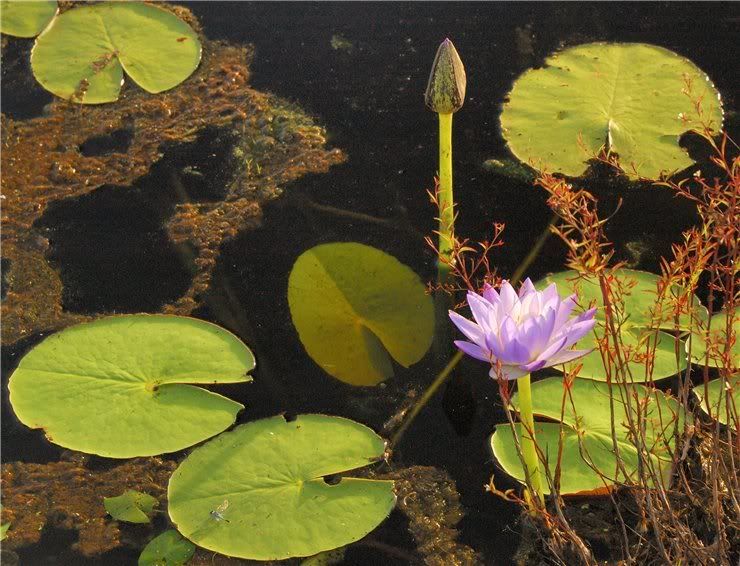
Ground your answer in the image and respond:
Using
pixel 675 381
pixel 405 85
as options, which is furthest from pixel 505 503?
pixel 405 85

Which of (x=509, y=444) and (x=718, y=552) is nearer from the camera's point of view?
(x=718, y=552)

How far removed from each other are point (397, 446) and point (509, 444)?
29 cm

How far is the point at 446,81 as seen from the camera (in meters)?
2.36

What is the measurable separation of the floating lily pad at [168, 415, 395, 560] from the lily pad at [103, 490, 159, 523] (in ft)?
0.28

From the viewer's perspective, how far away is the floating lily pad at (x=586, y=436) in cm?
211

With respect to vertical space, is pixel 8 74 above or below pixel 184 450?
above

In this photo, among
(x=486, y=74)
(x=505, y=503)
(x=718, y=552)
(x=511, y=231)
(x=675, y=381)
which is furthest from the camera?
(x=486, y=74)

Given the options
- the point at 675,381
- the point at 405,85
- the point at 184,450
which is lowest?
the point at 184,450

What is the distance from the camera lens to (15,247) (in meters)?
2.92

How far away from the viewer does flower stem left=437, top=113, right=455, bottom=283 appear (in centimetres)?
248

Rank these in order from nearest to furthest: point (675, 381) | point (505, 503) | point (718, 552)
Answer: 1. point (718, 552)
2. point (505, 503)
3. point (675, 381)

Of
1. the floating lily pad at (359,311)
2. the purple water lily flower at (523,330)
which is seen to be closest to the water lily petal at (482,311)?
the purple water lily flower at (523,330)

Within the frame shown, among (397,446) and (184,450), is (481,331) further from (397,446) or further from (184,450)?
(184,450)

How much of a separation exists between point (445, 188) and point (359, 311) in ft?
1.44
